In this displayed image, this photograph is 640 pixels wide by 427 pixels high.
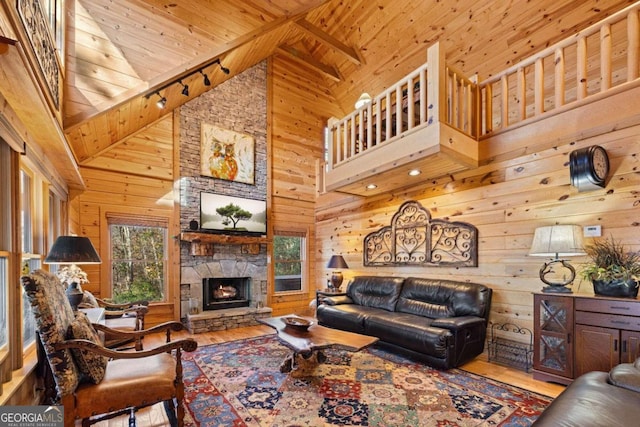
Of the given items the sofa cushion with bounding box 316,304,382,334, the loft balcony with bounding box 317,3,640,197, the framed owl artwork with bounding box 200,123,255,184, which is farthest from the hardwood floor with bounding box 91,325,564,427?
the framed owl artwork with bounding box 200,123,255,184

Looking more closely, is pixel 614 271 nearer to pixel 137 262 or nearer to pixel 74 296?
pixel 74 296

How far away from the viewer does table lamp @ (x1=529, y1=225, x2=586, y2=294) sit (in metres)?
2.92

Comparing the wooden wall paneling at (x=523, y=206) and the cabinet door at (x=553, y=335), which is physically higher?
the wooden wall paneling at (x=523, y=206)

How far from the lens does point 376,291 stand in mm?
4945

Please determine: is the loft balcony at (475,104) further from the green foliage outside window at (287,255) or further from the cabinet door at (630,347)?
the green foliage outside window at (287,255)

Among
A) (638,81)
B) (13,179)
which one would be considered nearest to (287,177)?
(13,179)

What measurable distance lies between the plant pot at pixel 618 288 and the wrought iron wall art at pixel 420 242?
4.54 feet

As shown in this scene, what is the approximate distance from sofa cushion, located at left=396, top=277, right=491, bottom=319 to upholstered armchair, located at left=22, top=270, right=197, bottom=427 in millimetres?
3147

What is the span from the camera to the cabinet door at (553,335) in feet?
9.43

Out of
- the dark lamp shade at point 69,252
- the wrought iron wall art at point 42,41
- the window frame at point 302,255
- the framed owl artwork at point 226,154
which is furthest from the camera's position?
the window frame at point 302,255

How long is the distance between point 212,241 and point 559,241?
4973mm

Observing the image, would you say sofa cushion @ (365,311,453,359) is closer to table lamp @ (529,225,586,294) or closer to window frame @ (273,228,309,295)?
table lamp @ (529,225,586,294)

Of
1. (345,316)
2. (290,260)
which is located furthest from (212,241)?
(345,316)

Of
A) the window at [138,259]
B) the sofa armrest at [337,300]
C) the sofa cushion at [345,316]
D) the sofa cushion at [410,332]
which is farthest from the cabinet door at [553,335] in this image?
the window at [138,259]
